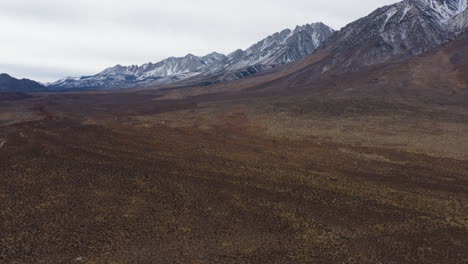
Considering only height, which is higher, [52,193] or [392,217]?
[52,193]

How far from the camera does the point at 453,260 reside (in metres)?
17.5

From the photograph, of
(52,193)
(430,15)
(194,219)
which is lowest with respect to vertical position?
(194,219)

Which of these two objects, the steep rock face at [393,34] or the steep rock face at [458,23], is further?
the steep rock face at [458,23]

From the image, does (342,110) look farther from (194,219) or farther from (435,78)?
(194,219)

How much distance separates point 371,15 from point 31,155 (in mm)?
157861

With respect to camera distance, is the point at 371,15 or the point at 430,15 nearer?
the point at 430,15

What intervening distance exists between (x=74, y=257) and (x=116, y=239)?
244 centimetres

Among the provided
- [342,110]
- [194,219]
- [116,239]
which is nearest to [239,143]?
[194,219]

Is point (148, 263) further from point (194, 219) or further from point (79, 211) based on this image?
point (79, 211)

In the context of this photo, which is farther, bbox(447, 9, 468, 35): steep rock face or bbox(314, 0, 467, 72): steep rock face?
bbox(447, 9, 468, 35): steep rock face

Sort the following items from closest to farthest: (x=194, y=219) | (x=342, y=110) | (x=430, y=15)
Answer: (x=194, y=219) → (x=342, y=110) → (x=430, y=15)

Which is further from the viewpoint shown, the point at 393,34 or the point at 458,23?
the point at 393,34

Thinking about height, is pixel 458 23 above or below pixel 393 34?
above

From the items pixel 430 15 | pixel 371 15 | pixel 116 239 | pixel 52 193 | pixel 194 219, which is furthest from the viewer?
pixel 371 15
